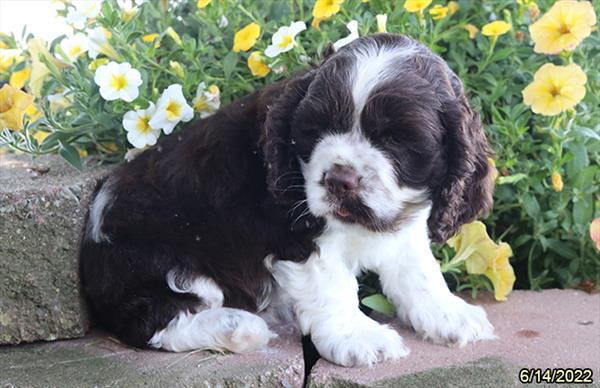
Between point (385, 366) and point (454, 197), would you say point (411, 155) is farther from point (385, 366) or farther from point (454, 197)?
point (385, 366)

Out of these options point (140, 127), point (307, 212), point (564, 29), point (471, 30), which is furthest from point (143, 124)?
point (564, 29)

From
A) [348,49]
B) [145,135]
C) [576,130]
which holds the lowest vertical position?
[576,130]

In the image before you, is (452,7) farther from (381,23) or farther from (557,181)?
(557,181)

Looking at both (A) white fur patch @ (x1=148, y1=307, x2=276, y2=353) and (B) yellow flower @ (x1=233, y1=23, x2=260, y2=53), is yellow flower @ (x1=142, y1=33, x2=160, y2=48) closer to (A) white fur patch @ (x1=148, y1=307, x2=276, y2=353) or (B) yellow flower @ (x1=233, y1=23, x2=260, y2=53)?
(B) yellow flower @ (x1=233, y1=23, x2=260, y2=53)

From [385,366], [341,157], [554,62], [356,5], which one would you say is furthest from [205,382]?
[554,62]

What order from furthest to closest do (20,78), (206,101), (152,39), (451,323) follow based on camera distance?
(20,78) → (152,39) → (206,101) → (451,323)

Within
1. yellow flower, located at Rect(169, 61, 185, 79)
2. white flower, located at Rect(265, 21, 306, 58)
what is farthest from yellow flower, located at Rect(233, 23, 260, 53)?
yellow flower, located at Rect(169, 61, 185, 79)

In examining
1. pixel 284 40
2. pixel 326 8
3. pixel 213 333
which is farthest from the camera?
pixel 326 8
